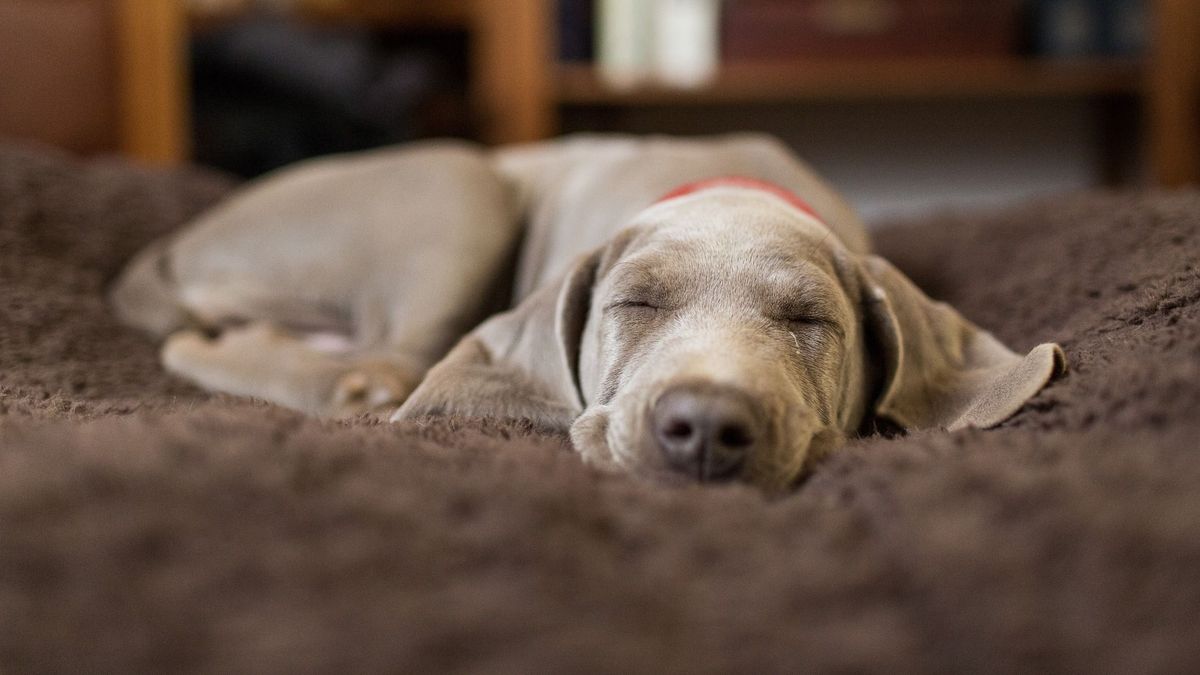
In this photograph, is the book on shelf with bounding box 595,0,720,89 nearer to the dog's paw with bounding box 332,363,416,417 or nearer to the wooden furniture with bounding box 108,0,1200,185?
the wooden furniture with bounding box 108,0,1200,185

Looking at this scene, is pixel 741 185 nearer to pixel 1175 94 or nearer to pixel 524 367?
pixel 524 367

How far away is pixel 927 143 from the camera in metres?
4.39

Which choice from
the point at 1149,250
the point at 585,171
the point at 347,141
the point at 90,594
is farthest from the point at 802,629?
the point at 347,141

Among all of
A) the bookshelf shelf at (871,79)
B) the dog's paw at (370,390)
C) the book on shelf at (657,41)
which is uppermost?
the book on shelf at (657,41)

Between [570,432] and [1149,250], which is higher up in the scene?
[1149,250]

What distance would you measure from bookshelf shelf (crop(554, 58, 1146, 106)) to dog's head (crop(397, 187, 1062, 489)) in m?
2.01

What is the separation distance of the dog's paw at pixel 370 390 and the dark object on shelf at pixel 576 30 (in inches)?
82.9

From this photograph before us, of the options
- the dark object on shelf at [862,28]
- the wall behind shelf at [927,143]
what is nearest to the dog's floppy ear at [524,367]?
the dark object on shelf at [862,28]

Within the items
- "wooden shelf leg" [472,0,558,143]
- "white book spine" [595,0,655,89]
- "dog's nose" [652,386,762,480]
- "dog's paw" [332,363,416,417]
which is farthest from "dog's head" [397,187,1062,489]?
"white book spine" [595,0,655,89]

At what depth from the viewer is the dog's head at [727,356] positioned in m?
1.15

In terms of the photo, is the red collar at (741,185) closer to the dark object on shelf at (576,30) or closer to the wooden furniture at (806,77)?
the wooden furniture at (806,77)

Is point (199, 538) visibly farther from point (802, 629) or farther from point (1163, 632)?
point (1163, 632)

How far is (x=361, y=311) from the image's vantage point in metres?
2.15

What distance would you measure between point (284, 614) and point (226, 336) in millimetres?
1474
